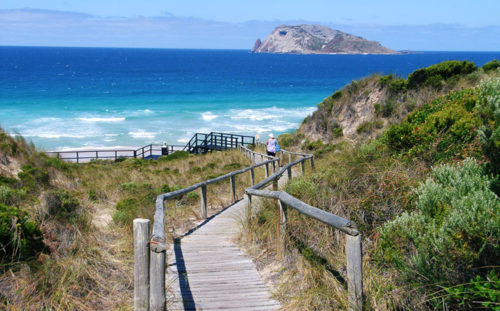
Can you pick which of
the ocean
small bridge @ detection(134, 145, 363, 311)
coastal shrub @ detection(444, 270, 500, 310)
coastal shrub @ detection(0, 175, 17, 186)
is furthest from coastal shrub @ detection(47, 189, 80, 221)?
the ocean

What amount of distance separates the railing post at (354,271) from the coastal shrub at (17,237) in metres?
3.55

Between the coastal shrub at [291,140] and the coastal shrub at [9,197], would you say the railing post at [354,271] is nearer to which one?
the coastal shrub at [9,197]

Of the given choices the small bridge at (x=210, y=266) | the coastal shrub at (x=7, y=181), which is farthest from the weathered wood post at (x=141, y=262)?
the coastal shrub at (x=7, y=181)

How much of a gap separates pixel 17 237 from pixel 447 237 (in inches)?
179

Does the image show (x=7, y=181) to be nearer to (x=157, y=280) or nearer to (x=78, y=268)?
(x=78, y=268)

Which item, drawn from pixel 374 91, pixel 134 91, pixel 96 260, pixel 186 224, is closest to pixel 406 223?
pixel 96 260

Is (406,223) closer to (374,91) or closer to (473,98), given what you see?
(473,98)

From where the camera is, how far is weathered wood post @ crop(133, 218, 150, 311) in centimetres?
414

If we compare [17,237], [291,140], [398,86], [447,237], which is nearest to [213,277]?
[17,237]

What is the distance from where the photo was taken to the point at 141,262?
4199 millimetres

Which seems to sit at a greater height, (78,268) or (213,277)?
(78,268)

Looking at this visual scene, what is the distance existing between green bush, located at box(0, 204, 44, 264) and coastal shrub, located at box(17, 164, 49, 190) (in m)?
6.77

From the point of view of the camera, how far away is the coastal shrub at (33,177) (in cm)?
1226

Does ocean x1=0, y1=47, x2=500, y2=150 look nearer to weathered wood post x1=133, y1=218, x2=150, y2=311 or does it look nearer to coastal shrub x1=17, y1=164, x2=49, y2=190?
coastal shrub x1=17, y1=164, x2=49, y2=190
